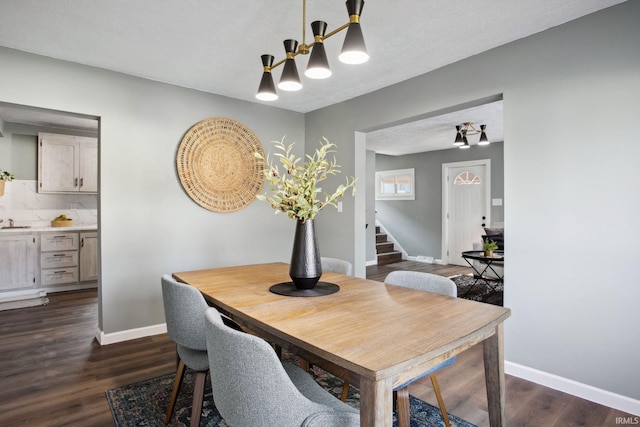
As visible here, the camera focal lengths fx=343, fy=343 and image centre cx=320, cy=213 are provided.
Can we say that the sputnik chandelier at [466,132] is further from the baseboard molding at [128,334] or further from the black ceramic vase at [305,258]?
the baseboard molding at [128,334]

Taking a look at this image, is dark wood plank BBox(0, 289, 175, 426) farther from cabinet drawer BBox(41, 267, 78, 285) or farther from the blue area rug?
cabinet drawer BBox(41, 267, 78, 285)

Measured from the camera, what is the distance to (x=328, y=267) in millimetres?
2590

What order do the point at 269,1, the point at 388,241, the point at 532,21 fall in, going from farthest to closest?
the point at 388,241 → the point at 532,21 → the point at 269,1

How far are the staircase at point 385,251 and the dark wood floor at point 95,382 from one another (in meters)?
4.44

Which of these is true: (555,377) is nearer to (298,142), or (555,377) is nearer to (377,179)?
(298,142)

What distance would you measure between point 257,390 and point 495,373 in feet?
3.57

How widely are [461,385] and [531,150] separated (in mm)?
1721

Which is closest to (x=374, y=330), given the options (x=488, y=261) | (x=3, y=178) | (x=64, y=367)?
(x=64, y=367)

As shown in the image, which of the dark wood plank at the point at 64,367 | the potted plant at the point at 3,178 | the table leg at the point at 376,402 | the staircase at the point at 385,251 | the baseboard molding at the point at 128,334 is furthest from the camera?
the staircase at the point at 385,251

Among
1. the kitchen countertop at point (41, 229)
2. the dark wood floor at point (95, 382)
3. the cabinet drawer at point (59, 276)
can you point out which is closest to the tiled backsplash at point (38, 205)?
the kitchen countertop at point (41, 229)

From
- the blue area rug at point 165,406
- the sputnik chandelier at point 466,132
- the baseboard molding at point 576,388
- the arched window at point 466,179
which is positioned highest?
the sputnik chandelier at point 466,132

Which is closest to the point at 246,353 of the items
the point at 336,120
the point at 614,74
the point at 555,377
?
the point at 555,377

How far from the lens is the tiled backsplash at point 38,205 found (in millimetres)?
5020

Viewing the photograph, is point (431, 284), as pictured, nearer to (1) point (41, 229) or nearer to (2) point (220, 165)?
(2) point (220, 165)
